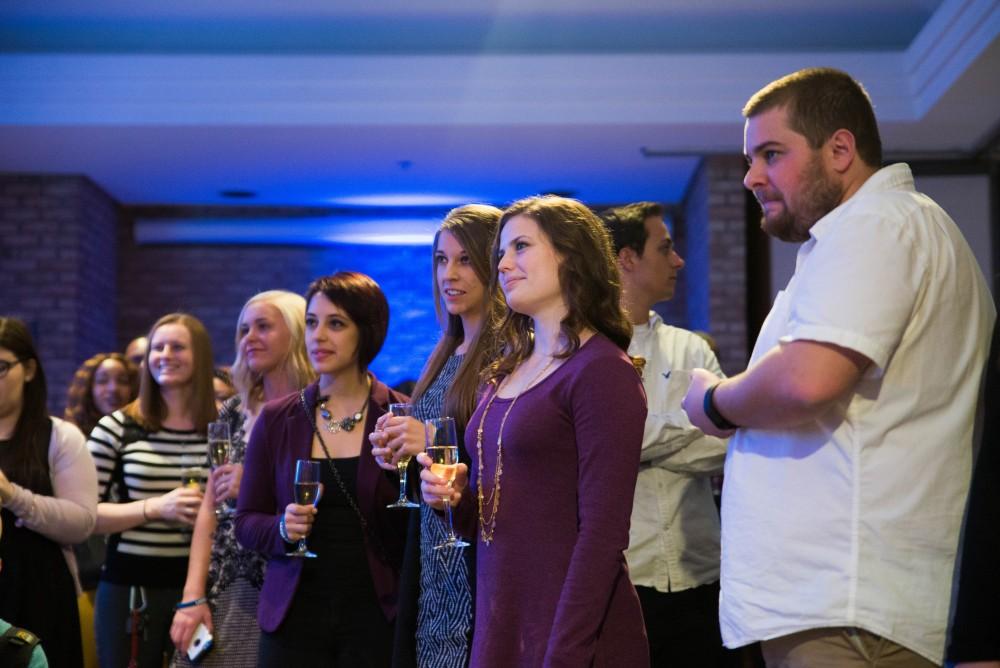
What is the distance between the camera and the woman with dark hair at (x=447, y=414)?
2.71 meters

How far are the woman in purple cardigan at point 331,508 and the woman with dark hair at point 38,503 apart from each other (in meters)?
0.74

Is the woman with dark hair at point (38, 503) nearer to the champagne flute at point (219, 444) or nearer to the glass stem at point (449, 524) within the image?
the champagne flute at point (219, 444)

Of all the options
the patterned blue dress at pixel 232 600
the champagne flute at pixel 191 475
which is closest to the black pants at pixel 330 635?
the patterned blue dress at pixel 232 600

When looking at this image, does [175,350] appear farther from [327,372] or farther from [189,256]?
[189,256]

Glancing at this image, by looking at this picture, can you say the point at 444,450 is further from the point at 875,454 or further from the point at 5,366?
the point at 5,366

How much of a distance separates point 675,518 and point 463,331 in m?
0.83

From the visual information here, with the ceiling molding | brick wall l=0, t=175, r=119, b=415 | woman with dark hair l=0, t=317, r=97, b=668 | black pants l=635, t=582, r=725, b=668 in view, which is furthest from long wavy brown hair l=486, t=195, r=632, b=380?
brick wall l=0, t=175, r=119, b=415

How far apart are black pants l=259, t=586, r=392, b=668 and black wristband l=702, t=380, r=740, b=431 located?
4.37 feet

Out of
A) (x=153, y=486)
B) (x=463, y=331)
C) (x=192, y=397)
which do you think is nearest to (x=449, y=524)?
(x=463, y=331)

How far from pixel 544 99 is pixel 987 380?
595cm

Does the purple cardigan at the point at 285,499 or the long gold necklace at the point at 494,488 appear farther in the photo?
the purple cardigan at the point at 285,499

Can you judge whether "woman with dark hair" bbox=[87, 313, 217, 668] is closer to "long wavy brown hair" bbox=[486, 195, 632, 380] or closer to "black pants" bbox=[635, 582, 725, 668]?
"black pants" bbox=[635, 582, 725, 668]

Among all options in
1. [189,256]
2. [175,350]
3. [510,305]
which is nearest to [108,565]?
[175,350]

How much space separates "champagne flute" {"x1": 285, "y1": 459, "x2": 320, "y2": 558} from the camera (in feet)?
9.85
